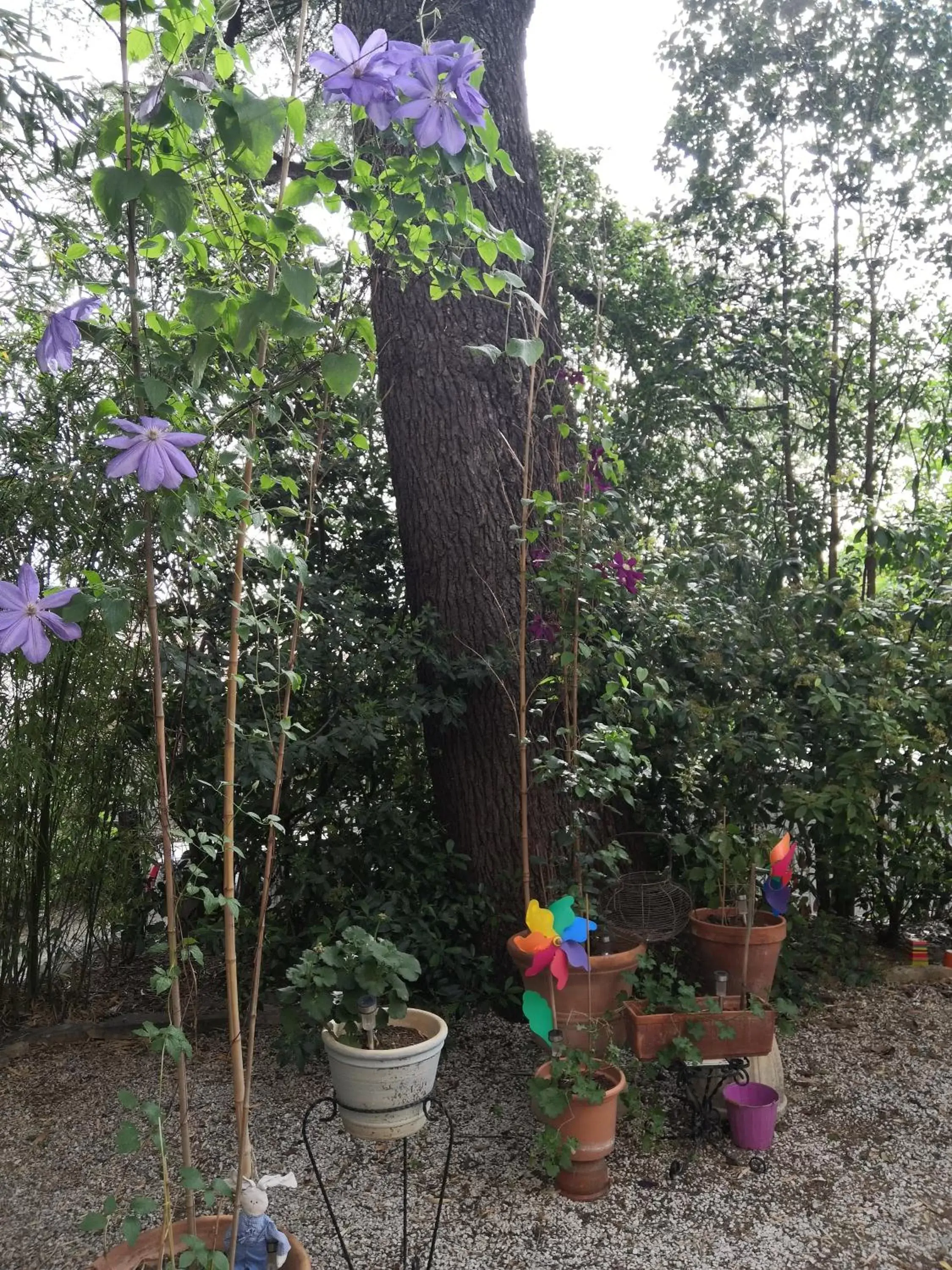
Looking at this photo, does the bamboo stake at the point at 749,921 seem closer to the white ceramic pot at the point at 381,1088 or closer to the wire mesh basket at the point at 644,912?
the wire mesh basket at the point at 644,912

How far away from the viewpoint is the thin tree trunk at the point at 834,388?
358 cm

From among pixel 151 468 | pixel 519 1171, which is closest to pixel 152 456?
pixel 151 468

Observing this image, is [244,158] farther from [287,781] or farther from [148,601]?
[287,781]

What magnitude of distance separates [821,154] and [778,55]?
41 cm

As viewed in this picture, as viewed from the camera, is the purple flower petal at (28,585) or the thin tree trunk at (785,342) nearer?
the purple flower petal at (28,585)

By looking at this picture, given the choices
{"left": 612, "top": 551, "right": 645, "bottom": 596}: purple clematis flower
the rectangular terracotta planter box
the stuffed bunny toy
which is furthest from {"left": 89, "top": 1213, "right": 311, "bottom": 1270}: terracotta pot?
{"left": 612, "top": 551, "right": 645, "bottom": 596}: purple clematis flower

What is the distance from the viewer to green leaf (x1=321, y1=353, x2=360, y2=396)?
1051 millimetres

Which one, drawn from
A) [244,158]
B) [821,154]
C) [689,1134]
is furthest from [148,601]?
[821,154]

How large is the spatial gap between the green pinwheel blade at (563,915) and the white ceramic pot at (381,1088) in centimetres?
36

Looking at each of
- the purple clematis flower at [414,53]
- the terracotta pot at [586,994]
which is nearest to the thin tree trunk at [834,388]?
the terracotta pot at [586,994]

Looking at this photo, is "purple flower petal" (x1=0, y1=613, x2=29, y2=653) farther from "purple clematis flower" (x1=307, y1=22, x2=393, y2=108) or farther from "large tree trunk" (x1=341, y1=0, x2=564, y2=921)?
"large tree trunk" (x1=341, y1=0, x2=564, y2=921)

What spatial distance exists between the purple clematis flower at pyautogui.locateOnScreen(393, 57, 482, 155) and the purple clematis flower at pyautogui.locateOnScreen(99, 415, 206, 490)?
0.43 meters

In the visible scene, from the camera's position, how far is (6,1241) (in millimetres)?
1936

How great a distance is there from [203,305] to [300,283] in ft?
0.48
